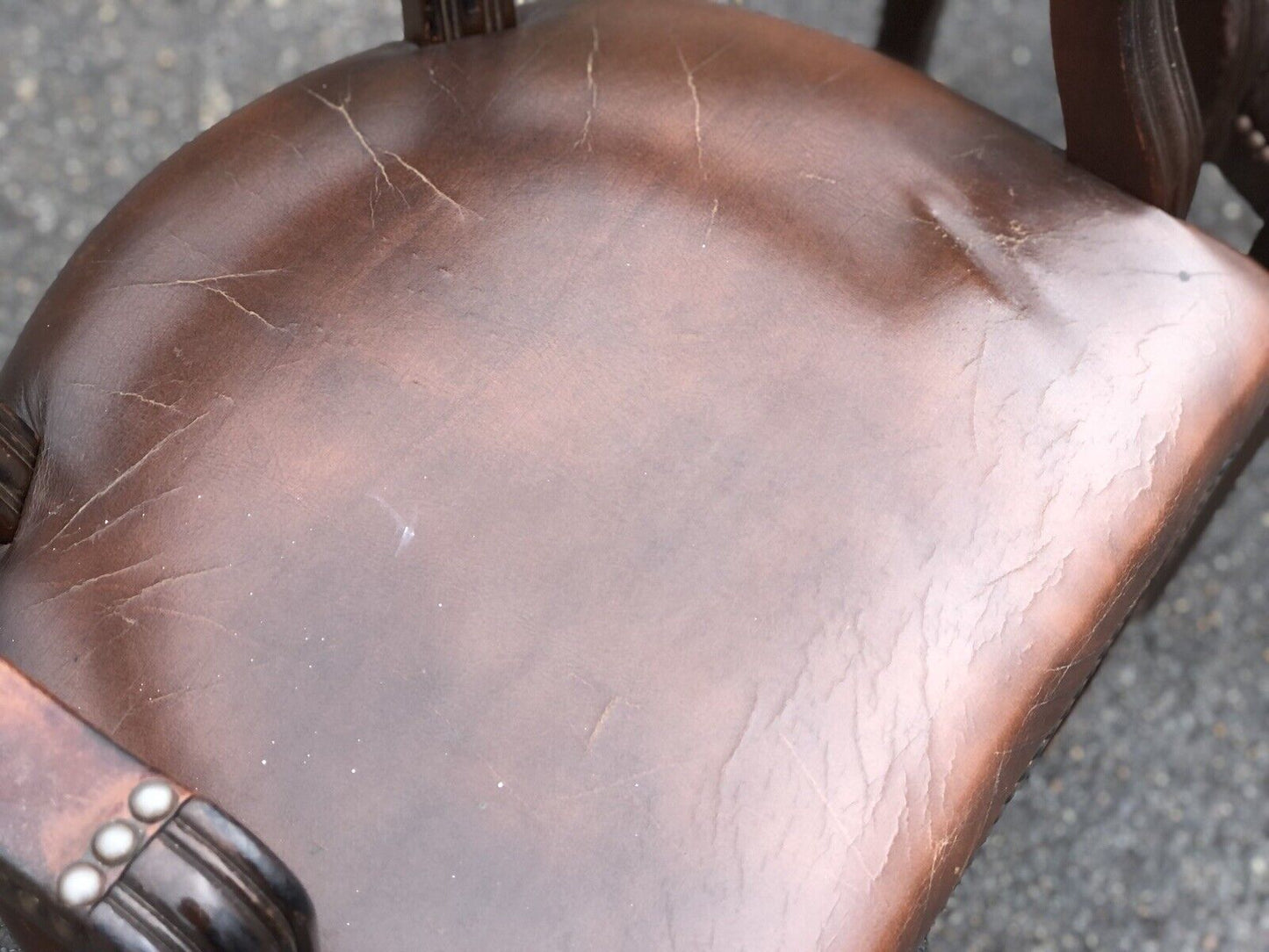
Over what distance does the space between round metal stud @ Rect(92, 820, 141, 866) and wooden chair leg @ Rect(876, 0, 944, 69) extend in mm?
938

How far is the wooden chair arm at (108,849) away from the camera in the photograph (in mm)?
395

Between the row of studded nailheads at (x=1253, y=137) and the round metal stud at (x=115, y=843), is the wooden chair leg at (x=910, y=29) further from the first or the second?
the round metal stud at (x=115, y=843)

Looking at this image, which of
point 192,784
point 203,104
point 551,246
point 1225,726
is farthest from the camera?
point 203,104

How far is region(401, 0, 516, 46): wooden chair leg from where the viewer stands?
0.74 metres

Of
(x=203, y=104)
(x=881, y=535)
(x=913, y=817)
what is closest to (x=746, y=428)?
(x=881, y=535)

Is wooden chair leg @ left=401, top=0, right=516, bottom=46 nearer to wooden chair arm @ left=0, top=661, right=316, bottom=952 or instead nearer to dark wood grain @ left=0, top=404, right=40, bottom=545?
dark wood grain @ left=0, top=404, right=40, bottom=545

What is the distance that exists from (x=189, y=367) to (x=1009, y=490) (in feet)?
1.37

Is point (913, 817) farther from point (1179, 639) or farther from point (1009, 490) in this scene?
point (1179, 639)

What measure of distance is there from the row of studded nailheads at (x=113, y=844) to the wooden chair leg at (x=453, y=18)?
1.64 ft

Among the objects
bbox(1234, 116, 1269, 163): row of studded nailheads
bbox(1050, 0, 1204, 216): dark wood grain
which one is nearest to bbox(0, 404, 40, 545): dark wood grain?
bbox(1050, 0, 1204, 216): dark wood grain

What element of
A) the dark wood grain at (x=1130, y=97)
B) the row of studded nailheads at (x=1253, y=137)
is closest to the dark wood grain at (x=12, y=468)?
the dark wood grain at (x=1130, y=97)

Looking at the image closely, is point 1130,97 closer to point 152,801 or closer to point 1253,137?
point 1253,137

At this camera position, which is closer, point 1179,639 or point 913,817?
point 913,817

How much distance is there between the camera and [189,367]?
2.12 ft
